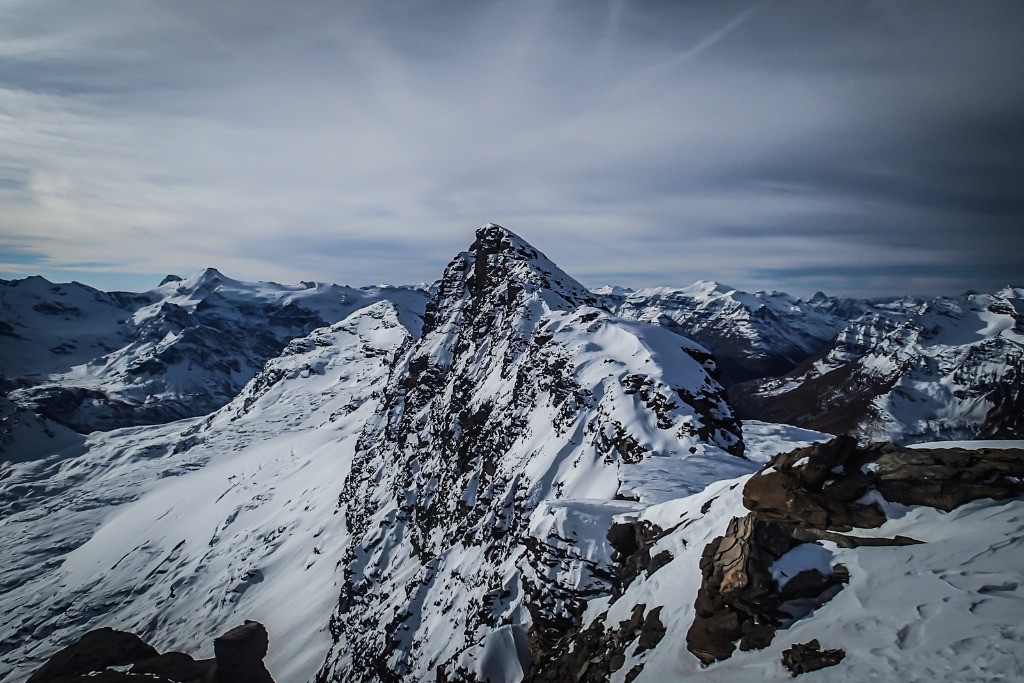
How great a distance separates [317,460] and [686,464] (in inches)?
4752

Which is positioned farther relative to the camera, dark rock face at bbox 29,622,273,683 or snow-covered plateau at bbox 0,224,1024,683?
dark rock face at bbox 29,622,273,683

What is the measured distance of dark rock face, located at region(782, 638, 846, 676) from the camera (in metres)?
11.6

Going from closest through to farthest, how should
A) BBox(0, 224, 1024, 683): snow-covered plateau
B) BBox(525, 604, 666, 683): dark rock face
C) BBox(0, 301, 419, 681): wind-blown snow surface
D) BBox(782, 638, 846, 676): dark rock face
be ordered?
BBox(782, 638, 846, 676): dark rock face
BBox(0, 224, 1024, 683): snow-covered plateau
BBox(525, 604, 666, 683): dark rock face
BBox(0, 301, 419, 681): wind-blown snow surface

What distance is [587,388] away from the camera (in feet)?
152

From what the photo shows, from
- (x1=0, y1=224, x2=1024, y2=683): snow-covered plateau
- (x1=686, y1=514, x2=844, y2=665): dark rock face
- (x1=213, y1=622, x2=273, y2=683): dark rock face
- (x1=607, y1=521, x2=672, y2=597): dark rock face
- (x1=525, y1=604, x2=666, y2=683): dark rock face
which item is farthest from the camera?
(x1=213, y1=622, x2=273, y2=683): dark rock face

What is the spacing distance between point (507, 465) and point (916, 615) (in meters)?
41.9

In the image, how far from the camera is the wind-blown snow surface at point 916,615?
10312 millimetres

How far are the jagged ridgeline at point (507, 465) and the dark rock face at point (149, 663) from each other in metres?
10.5

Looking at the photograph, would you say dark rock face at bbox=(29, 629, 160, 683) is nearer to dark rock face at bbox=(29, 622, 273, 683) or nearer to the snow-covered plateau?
dark rock face at bbox=(29, 622, 273, 683)

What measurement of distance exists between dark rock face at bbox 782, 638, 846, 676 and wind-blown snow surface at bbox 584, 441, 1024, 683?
0.65 ft

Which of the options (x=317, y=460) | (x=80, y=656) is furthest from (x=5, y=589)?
(x=80, y=656)

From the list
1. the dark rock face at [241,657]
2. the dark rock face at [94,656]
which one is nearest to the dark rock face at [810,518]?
the dark rock face at [241,657]

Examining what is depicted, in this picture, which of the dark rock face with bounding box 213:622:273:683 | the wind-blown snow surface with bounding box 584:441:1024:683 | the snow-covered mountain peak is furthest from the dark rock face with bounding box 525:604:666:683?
the dark rock face with bounding box 213:622:273:683

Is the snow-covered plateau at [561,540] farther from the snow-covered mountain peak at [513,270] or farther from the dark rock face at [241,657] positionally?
the dark rock face at [241,657]
